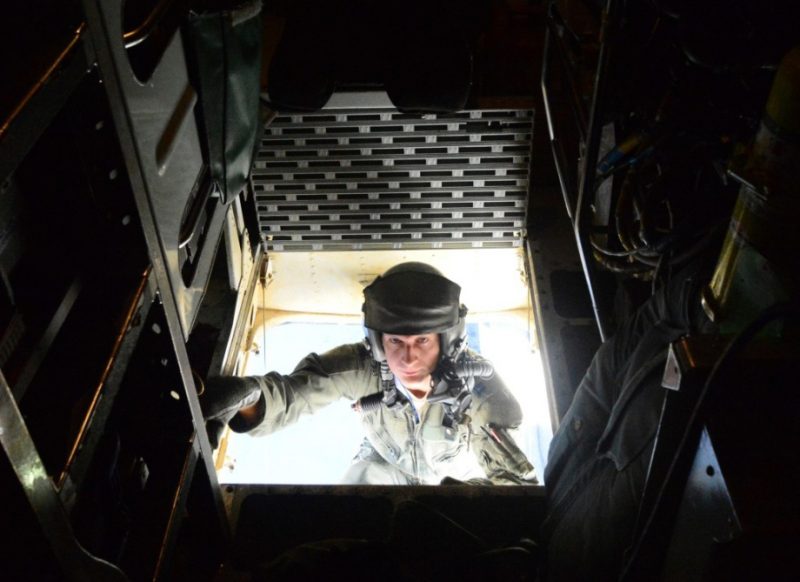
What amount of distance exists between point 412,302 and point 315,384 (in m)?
0.92

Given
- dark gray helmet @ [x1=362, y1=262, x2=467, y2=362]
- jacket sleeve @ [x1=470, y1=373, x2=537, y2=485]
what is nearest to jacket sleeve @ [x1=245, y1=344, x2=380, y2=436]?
dark gray helmet @ [x1=362, y1=262, x2=467, y2=362]

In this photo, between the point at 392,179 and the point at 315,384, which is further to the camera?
the point at 315,384

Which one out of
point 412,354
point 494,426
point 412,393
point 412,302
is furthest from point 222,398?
point 494,426

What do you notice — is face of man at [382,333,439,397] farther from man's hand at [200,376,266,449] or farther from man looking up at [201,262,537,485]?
man's hand at [200,376,266,449]

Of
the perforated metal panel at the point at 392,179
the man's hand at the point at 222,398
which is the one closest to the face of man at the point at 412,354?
the perforated metal panel at the point at 392,179

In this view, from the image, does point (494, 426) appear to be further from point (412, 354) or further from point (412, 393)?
point (412, 354)

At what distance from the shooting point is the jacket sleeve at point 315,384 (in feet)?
12.2

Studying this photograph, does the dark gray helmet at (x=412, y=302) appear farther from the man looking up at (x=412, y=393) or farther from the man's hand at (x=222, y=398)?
the man's hand at (x=222, y=398)

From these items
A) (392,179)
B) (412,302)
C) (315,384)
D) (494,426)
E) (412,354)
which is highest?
(392,179)

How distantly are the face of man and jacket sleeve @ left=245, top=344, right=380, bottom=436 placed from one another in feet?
1.01

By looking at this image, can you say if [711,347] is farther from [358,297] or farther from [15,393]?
[358,297]

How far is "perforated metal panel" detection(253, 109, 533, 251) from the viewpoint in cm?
326

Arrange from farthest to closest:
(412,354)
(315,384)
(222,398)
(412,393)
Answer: (412,393)
(315,384)
(412,354)
(222,398)

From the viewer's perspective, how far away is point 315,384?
4.10 metres
